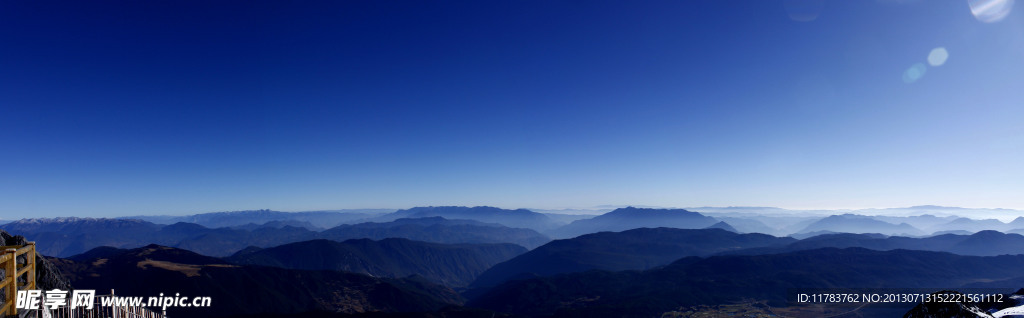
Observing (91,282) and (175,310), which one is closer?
(175,310)

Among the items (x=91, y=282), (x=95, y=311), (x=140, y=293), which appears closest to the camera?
(x=95, y=311)

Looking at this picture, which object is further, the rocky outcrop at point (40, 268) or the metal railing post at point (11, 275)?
the rocky outcrop at point (40, 268)

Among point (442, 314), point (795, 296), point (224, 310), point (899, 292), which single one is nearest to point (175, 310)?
point (224, 310)

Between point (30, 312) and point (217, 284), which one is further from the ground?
point (30, 312)

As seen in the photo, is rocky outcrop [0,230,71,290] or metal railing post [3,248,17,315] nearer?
metal railing post [3,248,17,315]

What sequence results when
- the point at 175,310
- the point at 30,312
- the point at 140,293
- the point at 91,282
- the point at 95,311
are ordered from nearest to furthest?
the point at 30,312, the point at 95,311, the point at 175,310, the point at 140,293, the point at 91,282

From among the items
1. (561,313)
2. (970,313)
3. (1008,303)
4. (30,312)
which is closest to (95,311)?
(30,312)

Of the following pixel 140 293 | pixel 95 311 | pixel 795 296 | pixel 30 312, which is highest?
pixel 30 312

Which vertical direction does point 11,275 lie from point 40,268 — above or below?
Answer: above

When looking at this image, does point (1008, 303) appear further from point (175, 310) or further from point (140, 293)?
point (140, 293)

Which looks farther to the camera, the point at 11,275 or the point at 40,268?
the point at 40,268
